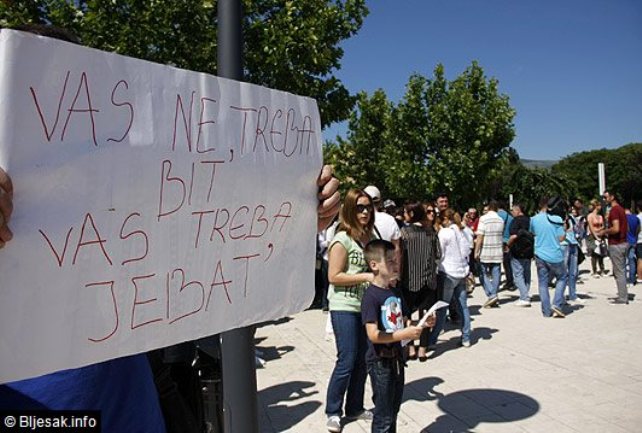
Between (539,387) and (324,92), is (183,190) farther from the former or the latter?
(324,92)

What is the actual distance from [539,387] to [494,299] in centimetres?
457

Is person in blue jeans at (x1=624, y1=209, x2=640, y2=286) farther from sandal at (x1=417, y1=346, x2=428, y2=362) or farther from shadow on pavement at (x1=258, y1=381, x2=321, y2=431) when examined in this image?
shadow on pavement at (x1=258, y1=381, x2=321, y2=431)

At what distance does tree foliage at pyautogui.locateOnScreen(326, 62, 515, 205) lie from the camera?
28.5 meters

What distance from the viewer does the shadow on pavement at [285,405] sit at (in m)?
4.39

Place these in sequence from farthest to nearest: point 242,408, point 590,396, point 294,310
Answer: point 590,396 → point 242,408 → point 294,310

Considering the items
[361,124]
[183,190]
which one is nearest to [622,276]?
[183,190]

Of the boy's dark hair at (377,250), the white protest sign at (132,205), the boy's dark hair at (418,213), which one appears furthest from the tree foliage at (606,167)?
the white protest sign at (132,205)

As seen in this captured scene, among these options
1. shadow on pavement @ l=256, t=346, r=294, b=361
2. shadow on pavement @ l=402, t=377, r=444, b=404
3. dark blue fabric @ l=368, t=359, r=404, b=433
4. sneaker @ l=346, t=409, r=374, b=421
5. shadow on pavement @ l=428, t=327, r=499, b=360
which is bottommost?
shadow on pavement @ l=256, t=346, r=294, b=361

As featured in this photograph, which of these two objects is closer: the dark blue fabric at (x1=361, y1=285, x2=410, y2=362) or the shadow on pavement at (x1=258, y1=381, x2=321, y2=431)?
the dark blue fabric at (x1=361, y1=285, x2=410, y2=362)

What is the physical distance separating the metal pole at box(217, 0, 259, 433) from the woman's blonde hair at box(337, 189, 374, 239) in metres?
1.78

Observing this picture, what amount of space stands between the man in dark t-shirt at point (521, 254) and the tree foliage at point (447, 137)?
755 inches

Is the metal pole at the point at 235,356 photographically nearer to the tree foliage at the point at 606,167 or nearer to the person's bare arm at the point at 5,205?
the person's bare arm at the point at 5,205

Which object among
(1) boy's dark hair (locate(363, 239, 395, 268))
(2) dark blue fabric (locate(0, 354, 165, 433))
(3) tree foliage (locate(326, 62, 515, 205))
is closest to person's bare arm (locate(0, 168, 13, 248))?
(2) dark blue fabric (locate(0, 354, 165, 433))

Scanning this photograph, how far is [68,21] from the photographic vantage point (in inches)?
329
